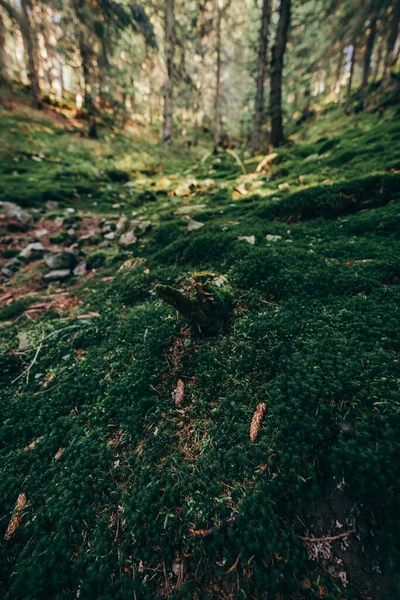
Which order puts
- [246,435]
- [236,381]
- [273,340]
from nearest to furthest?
[246,435]
[236,381]
[273,340]

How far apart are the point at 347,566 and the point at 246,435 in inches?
30.9

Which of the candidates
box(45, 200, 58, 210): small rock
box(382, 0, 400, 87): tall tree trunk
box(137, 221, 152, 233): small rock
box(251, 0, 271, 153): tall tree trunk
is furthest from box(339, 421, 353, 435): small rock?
box(382, 0, 400, 87): tall tree trunk

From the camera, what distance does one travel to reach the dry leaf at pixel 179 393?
7.53ft

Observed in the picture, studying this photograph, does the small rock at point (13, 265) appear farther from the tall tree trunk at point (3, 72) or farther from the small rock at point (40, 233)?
the tall tree trunk at point (3, 72)

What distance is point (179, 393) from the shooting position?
2365 millimetres

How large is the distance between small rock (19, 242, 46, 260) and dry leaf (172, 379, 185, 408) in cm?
489

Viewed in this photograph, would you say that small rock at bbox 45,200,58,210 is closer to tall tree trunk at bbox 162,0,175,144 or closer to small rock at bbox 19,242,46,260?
small rock at bbox 19,242,46,260

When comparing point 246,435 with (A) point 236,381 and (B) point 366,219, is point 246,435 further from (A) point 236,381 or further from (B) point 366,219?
(B) point 366,219

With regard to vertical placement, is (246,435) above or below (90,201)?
below

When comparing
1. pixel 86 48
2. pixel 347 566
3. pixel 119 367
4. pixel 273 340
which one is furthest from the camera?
pixel 86 48

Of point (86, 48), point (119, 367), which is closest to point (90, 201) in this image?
point (119, 367)

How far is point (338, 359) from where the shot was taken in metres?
2.00

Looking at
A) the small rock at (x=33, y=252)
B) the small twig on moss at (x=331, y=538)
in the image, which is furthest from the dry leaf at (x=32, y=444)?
the small rock at (x=33, y=252)

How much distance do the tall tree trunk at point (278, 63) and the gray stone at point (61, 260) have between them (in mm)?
9997
